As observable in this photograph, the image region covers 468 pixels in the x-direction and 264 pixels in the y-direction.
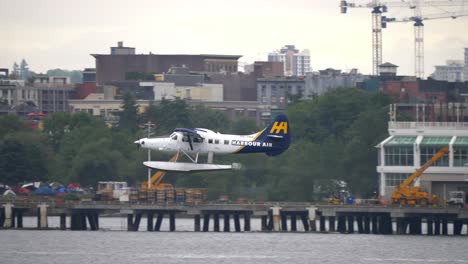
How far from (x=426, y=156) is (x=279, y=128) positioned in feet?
70.6

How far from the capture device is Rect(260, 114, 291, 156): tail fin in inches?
4963

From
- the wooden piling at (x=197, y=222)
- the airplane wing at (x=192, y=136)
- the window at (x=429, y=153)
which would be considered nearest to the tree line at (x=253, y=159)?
the window at (x=429, y=153)

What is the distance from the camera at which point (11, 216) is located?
460ft

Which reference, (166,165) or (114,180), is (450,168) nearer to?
(166,165)

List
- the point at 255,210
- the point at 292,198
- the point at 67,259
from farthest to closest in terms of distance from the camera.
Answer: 1. the point at 292,198
2. the point at 255,210
3. the point at 67,259

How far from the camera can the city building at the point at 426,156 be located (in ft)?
470

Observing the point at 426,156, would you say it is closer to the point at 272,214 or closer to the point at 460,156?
the point at 460,156

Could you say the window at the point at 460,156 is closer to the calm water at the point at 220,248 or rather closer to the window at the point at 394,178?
the window at the point at 394,178

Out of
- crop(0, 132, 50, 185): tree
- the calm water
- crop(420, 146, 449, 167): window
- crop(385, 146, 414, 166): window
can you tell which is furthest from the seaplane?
crop(0, 132, 50, 185): tree

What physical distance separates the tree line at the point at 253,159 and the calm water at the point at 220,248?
17967mm

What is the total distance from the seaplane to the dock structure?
9450 mm

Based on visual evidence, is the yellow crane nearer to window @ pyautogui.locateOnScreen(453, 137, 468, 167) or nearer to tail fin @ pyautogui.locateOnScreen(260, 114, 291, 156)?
window @ pyautogui.locateOnScreen(453, 137, 468, 167)

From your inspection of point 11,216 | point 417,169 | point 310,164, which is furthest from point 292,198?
point 11,216

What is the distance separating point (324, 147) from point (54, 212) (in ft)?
104
